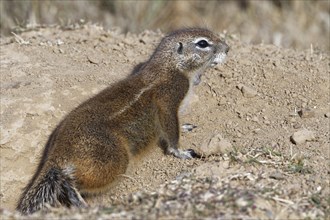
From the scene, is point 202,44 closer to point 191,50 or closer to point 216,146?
point 191,50

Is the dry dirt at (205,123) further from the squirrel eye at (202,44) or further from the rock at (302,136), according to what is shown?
the squirrel eye at (202,44)

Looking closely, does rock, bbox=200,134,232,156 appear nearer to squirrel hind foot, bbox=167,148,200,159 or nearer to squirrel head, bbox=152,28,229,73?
squirrel hind foot, bbox=167,148,200,159

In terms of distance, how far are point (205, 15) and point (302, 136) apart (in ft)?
18.1

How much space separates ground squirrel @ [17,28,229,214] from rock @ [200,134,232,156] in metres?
0.26

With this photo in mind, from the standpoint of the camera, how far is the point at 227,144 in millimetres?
5828

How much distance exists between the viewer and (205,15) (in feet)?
36.6

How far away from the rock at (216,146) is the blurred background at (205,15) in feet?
13.4

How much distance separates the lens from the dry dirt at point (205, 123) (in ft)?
15.2

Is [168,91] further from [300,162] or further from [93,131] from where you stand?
[300,162]

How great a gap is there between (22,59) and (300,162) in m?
3.16

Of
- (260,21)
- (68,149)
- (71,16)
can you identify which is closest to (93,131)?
(68,149)

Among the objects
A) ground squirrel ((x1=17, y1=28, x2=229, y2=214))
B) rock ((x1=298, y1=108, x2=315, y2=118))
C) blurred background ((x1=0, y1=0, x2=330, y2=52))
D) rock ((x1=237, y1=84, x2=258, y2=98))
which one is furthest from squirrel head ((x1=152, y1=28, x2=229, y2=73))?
blurred background ((x1=0, y1=0, x2=330, y2=52))

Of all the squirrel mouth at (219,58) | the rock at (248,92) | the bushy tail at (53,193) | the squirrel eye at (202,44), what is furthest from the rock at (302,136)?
the bushy tail at (53,193)

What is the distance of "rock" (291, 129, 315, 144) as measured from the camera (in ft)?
19.3
